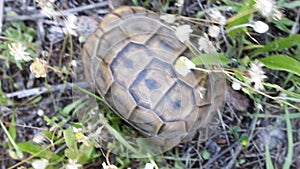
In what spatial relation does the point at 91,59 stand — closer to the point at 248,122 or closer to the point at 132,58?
the point at 132,58

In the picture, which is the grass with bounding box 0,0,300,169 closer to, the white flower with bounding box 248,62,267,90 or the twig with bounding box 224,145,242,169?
the twig with bounding box 224,145,242,169

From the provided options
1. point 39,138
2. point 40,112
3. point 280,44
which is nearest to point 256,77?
Result: point 280,44

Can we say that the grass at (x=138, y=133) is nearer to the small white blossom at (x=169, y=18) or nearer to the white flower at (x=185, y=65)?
the small white blossom at (x=169, y=18)

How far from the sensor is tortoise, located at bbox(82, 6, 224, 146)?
1585mm

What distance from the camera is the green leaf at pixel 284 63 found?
1.42 metres

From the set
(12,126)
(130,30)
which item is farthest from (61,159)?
(130,30)

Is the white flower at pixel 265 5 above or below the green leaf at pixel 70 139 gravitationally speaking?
above

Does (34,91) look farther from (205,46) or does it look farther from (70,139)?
(205,46)

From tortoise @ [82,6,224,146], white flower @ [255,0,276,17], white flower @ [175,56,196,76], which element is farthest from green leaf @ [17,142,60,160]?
white flower @ [255,0,276,17]

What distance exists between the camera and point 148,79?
158 centimetres

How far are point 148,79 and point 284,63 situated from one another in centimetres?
39

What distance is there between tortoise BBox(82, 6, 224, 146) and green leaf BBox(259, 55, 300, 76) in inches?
6.2

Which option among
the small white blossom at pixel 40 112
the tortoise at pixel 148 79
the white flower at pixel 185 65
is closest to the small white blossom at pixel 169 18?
the tortoise at pixel 148 79

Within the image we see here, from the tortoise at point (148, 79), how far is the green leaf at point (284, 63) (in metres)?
0.16
